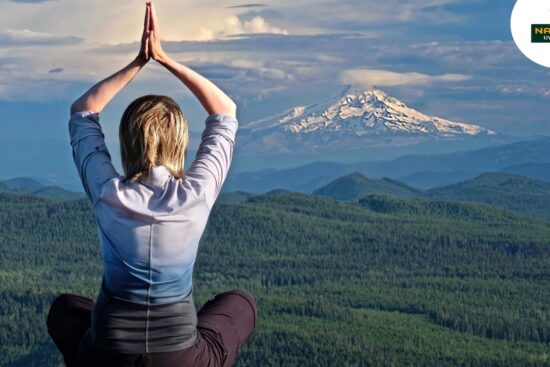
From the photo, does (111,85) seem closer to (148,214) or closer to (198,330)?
(148,214)

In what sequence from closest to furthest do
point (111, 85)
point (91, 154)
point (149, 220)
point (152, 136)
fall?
point (152, 136) → point (149, 220) → point (91, 154) → point (111, 85)

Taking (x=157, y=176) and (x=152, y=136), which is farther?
(x=157, y=176)

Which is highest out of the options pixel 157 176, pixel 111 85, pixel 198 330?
pixel 111 85

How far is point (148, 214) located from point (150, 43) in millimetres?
1171

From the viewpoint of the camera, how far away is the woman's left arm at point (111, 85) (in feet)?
30.5

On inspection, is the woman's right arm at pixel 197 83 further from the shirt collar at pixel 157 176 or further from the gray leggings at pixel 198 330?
the gray leggings at pixel 198 330

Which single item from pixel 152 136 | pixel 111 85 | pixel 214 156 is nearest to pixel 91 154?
pixel 111 85

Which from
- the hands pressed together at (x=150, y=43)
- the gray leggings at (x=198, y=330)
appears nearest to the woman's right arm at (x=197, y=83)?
the hands pressed together at (x=150, y=43)

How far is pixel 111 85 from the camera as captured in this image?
9.41m

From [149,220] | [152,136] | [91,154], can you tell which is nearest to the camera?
[152,136]

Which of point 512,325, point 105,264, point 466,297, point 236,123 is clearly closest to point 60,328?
point 105,264

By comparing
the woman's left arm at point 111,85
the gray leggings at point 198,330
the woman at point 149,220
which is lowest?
the gray leggings at point 198,330

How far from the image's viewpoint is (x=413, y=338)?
166125mm

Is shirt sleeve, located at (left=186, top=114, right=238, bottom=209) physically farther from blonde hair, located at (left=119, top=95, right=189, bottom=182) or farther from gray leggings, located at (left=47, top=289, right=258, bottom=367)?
gray leggings, located at (left=47, top=289, right=258, bottom=367)
